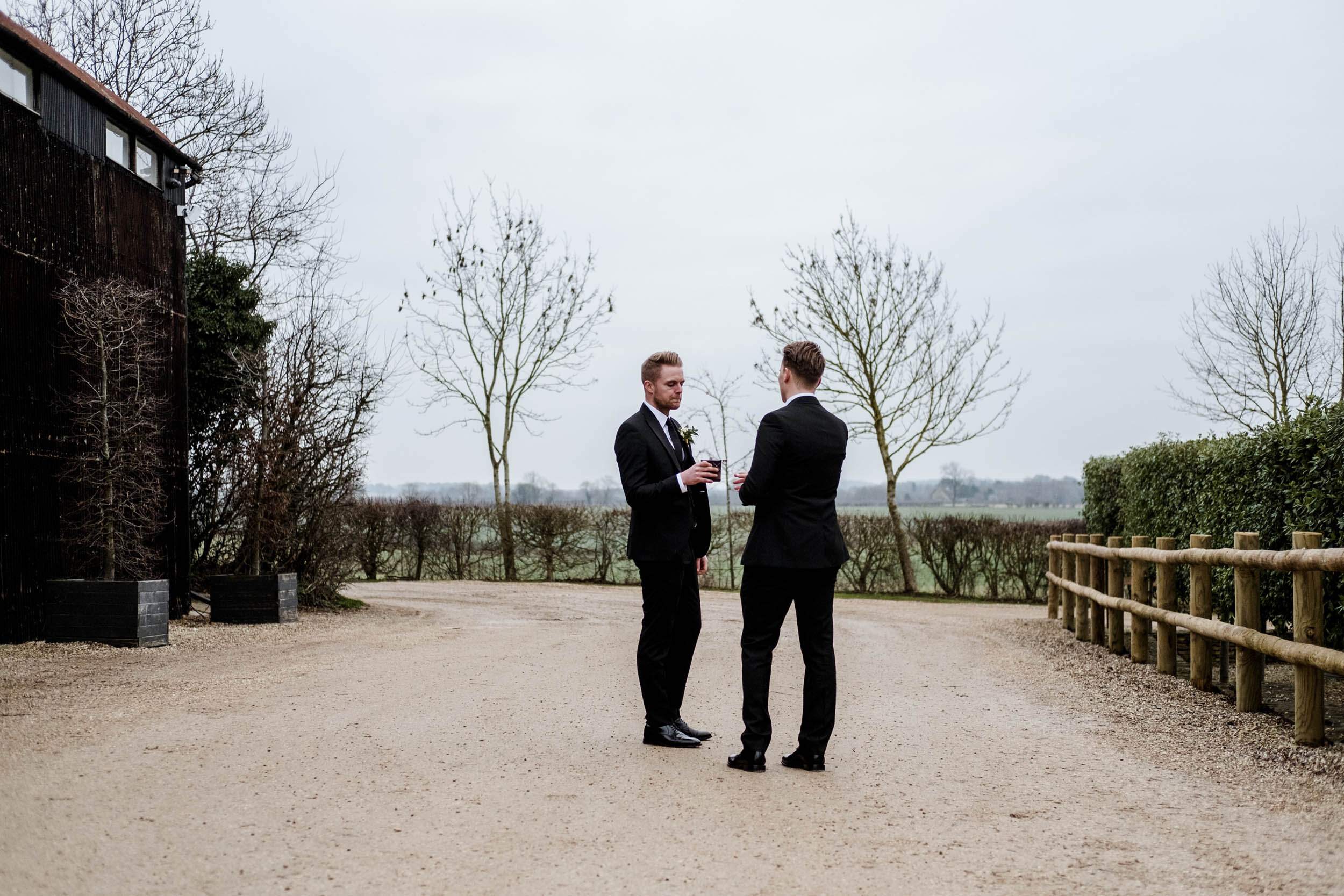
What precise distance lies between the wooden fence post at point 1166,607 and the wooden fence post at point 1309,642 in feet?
8.06

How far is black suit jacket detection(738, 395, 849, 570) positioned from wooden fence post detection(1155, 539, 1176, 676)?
185 inches

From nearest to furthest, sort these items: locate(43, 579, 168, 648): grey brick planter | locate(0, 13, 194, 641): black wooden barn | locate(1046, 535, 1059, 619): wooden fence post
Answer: locate(43, 579, 168, 648): grey brick planter → locate(0, 13, 194, 641): black wooden barn → locate(1046, 535, 1059, 619): wooden fence post

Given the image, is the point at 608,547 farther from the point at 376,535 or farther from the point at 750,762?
the point at 750,762

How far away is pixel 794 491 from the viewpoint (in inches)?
218

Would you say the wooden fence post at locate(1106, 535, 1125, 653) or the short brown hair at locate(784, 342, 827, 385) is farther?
the wooden fence post at locate(1106, 535, 1125, 653)

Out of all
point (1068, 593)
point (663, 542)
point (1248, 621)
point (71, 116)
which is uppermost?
point (71, 116)

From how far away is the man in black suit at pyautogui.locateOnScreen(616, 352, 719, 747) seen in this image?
231 inches

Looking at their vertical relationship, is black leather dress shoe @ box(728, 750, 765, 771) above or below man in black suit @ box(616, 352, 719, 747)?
below


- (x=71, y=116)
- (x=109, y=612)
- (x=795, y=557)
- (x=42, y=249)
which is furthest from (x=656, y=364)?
(x=71, y=116)

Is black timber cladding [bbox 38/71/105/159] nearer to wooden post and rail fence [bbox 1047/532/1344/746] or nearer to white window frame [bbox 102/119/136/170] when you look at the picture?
white window frame [bbox 102/119/136/170]

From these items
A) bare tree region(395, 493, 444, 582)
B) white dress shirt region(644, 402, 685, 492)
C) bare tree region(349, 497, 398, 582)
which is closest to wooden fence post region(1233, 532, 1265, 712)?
white dress shirt region(644, 402, 685, 492)

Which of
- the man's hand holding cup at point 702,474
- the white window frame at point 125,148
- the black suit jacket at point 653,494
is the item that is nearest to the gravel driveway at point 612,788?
the black suit jacket at point 653,494

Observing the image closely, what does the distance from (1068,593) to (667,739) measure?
919 centimetres

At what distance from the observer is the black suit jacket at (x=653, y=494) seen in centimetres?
584
